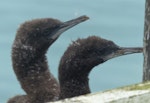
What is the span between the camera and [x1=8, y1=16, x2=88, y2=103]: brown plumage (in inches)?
221

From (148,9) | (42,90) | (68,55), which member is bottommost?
(42,90)

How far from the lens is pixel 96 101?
2314 millimetres

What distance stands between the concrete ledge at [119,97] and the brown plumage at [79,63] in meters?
2.86

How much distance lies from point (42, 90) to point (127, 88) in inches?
124

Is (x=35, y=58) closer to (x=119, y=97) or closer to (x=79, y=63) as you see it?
(x=79, y=63)

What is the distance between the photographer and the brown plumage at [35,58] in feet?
18.4

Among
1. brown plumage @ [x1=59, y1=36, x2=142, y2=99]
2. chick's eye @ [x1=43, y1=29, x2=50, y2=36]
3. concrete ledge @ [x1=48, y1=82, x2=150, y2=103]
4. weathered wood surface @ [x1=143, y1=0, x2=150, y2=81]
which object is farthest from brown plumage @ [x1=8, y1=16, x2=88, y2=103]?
concrete ledge @ [x1=48, y1=82, x2=150, y2=103]

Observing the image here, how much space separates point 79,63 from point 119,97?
3.10 meters

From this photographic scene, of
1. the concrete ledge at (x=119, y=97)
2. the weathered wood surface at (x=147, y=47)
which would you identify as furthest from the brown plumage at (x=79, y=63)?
the concrete ledge at (x=119, y=97)

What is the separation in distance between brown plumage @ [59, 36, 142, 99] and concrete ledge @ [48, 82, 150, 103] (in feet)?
9.37

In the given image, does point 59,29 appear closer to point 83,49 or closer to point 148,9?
point 83,49

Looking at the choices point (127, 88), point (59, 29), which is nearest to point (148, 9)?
point (59, 29)

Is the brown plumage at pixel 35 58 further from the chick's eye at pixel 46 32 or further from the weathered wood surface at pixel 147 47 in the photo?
the weathered wood surface at pixel 147 47

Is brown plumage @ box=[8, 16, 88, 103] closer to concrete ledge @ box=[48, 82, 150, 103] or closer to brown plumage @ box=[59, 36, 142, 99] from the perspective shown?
brown plumage @ box=[59, 36, 142, 99]
